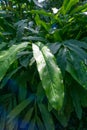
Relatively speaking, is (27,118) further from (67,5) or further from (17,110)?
(67,5)

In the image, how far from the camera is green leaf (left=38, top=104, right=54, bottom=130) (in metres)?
1.77

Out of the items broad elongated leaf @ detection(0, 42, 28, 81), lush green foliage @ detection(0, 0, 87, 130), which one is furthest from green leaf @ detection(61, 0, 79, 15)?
broad elongated leaf @ detection(0, 42, 28, 81)

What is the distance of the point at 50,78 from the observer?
1.46m

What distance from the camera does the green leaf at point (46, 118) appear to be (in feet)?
5.82

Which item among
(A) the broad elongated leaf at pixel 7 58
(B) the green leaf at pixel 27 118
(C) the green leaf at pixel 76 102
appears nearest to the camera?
(A) the broad elongated leaf at pixel 7 58

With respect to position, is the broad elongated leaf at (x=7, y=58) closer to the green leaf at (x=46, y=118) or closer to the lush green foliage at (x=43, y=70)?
the lush green foliage at (x=43, y=70)

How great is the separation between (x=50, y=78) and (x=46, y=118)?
418 millimetres

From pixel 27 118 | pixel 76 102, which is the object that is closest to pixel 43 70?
pixel 76 102

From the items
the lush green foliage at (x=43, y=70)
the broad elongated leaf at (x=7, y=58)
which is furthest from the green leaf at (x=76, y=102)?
the broad elongated leaf at (x=7, y=58)

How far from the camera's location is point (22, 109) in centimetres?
182

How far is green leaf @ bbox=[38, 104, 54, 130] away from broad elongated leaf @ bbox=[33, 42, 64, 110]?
378mm

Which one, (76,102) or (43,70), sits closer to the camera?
(43,70)

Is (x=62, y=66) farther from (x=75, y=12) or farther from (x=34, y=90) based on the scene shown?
(x=75, y=12)

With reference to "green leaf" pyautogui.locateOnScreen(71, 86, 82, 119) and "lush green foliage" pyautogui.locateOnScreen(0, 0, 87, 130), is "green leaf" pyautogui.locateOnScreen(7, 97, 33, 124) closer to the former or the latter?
"lush green foliage" pyautogui.locateOnScreen(0, 0, 87, 130)
